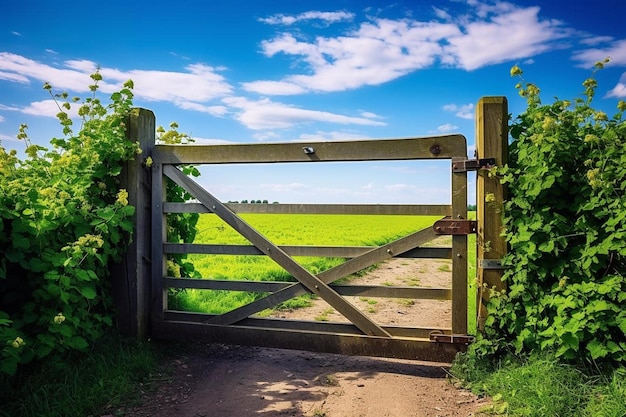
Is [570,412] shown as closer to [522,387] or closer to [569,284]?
[522,387]

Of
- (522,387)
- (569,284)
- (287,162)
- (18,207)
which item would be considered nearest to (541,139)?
(569,284)

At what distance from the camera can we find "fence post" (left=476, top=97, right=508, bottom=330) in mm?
5180

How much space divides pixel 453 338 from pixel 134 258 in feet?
12.4

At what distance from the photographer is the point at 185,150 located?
610cm

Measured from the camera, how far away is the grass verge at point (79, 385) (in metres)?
4.33

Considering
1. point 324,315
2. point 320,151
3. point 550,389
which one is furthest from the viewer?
point 324,315

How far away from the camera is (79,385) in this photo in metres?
4.72

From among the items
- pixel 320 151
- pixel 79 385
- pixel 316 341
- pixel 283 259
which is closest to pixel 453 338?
pixel 316 341

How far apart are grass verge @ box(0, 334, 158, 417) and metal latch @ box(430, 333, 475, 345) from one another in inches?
123

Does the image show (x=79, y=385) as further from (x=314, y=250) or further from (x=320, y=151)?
(x=320, y=151)

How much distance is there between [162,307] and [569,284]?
180 inches

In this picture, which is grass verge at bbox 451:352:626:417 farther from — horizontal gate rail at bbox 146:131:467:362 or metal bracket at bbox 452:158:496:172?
metal bracket at bbox 452:158:496:172

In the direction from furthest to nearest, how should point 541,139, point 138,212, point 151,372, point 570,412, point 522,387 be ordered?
1. point 138,212
2. point 151,372
3. point 541,139
4. point 522,387
5. point 570,412

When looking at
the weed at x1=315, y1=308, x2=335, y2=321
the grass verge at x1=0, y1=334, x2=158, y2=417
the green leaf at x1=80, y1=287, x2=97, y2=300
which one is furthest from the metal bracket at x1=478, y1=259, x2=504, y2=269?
the green leaf at x1=80, y1=287, x2=97, y2=300
